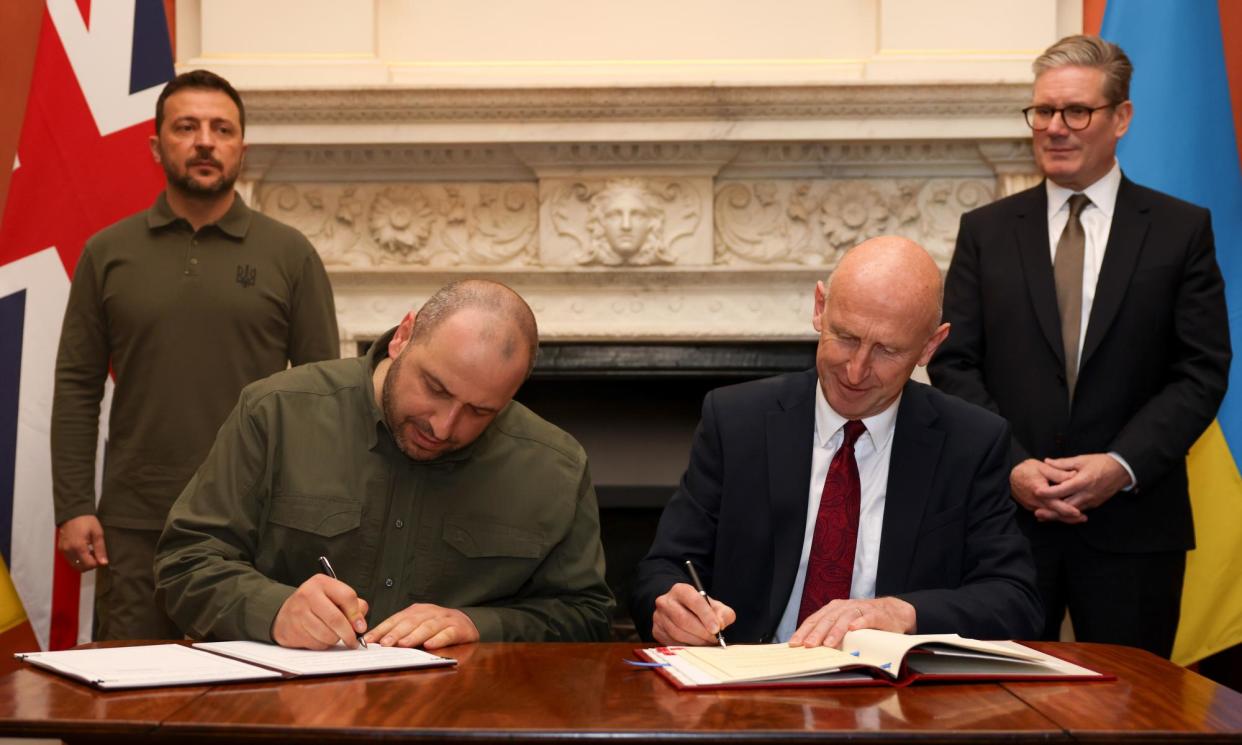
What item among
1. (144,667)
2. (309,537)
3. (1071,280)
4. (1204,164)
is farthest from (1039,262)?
(144,667)

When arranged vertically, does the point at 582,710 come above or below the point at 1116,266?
below

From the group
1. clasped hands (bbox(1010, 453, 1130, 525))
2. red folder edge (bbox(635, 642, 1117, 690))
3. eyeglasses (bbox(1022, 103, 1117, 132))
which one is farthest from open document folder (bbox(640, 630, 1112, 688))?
eyeglasses (bbox(1022, 103, 1117, 132))

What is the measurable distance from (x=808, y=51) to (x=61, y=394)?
100 inches

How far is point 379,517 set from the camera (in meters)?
1.97

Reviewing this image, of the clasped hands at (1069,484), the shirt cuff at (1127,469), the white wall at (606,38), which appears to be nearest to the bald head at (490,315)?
the clasped hands at (1069,484)

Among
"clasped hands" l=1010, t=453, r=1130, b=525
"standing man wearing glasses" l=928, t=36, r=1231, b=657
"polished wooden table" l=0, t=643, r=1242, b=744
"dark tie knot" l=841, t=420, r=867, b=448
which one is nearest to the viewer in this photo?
"polished wooden table" l=0, t=643, r=1242, b=744

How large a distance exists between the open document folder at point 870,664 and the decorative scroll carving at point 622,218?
2.52 meters

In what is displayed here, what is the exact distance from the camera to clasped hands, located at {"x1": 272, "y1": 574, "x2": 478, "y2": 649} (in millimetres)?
1618

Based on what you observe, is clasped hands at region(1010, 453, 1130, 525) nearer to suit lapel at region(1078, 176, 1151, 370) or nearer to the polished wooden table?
suit lapel at region(1078, 176, 1151, 370)

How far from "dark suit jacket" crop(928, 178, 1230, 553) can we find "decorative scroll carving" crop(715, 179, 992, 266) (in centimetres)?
116

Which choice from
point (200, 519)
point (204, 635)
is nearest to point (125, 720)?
point (204, 635)

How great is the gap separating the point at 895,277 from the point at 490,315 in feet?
2.17

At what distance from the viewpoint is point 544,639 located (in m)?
1.95

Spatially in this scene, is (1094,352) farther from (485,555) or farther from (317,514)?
(317,514)
